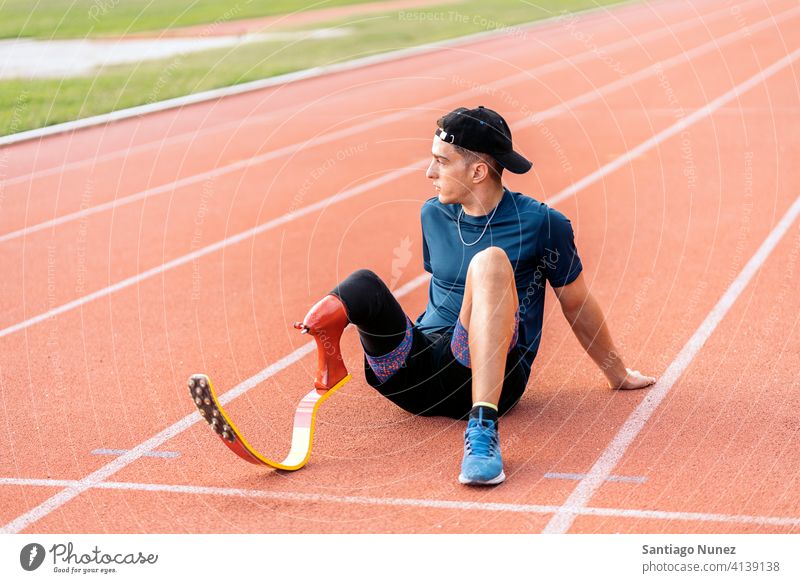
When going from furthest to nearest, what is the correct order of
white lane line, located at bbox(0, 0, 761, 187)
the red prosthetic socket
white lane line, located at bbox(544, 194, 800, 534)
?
white lane line, located at bbox(0, 0, 761, 187)
the red prosthetic socket
white lane line, located at bbox(544, 194, 800, 534)

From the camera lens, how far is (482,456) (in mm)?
4059

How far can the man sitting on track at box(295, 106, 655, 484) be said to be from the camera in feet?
13.6

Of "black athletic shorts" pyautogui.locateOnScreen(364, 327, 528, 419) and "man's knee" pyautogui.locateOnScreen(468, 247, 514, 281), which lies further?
"black athletic shorts" pyautogui.locateOnScreen(364, 327, 528, 419)

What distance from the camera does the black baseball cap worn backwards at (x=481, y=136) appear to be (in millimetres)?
4379

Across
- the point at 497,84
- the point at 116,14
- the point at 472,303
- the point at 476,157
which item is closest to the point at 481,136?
the point at 476,157

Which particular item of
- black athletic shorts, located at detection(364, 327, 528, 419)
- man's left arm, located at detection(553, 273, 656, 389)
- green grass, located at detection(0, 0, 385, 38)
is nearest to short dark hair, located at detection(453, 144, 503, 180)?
man's left arm, located at detection(553, 273, 656, 389)

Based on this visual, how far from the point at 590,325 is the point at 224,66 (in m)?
13.9

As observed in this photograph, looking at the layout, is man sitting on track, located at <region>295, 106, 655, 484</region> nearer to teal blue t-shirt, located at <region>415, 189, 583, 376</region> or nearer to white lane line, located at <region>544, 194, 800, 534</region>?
teal blue t-shirt, located at <region>415, 189, 583, 376</region>

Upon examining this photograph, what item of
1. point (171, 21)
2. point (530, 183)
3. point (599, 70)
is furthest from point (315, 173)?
point (171, 21)

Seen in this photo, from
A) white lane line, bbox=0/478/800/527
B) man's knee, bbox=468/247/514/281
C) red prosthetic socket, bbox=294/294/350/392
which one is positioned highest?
man's knee, bbox=468/247/514/281

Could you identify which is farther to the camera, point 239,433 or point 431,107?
point 431,107

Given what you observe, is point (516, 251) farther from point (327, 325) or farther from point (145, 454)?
point (145, 454)

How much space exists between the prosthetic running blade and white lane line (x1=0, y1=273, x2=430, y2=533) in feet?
1.77

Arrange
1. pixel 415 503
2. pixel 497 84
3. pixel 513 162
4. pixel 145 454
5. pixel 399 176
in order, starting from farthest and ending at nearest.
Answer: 1. pixel 497 84
2. pixel 399 176
3. pixel 145 454
4. pixel 513 162
5. pixel 415 503
